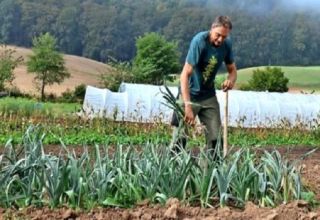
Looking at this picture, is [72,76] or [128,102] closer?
[128,102]

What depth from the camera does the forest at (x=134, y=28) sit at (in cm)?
6350

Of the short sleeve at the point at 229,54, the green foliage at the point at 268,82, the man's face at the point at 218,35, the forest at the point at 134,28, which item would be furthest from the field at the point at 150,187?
the forest at the point at 134,28

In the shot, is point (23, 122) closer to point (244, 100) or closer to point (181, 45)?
point (244, 100)

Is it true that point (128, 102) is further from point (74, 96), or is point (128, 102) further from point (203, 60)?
point (203, 60)

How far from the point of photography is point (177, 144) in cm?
600

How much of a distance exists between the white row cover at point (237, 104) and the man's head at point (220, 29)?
12.8 metres

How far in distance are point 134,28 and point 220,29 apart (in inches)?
2531

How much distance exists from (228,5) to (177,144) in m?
80.4

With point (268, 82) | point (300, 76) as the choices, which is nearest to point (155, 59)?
point (268, 82)

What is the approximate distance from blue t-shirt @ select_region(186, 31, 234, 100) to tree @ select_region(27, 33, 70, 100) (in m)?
27.5

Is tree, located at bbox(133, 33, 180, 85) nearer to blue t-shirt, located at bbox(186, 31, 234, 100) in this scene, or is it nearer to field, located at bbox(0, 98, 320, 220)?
blue t-shirt, located at bbox(186, 31, 234, 100)

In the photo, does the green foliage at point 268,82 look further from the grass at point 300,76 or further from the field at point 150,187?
the field at point 150,187

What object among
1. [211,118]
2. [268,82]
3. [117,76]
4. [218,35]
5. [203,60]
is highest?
[268,82]

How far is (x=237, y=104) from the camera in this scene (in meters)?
21.5
